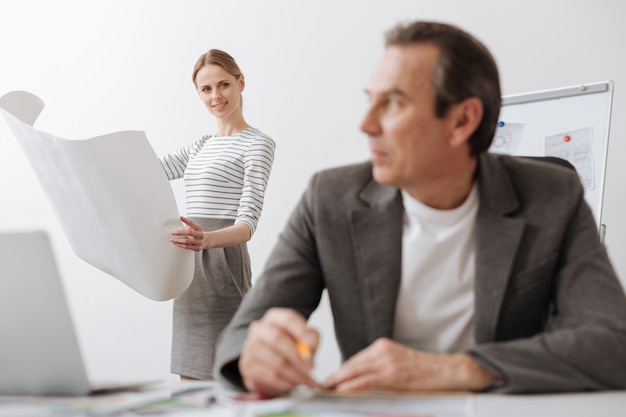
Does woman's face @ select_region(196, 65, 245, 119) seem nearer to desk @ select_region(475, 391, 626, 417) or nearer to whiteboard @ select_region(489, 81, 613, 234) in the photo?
whiteboard @ select_region(489, 81, 613, 234)

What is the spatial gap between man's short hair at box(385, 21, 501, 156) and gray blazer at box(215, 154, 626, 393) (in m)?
0.14

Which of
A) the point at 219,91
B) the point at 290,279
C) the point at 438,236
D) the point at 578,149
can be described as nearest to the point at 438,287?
the point at 438,236

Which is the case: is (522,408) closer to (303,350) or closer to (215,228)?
(303,350)

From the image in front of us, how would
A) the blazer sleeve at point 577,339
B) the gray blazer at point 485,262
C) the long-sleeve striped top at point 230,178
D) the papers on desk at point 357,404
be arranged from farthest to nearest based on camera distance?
the long-sleeve striped top at point 230,178 → the gray blazer at point 485,262 → the blazer sleeve at point 577,339 → the papers on desk at point 357,404

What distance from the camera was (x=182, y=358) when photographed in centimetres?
244

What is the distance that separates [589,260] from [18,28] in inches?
160

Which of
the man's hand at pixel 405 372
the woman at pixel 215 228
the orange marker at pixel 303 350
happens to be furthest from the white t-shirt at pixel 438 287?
the woman at pixel 215 228

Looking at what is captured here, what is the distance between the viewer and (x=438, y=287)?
4.05 feet

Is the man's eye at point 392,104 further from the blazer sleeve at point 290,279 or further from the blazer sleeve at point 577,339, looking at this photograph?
the blazer sleeve at point 577,339

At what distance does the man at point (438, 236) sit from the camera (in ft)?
3.91

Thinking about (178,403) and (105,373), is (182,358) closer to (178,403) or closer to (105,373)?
(178,403)

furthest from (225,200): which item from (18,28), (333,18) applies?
(18,28)

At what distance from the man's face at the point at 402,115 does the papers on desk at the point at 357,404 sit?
38cm

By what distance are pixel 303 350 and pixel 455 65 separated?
542 mm
